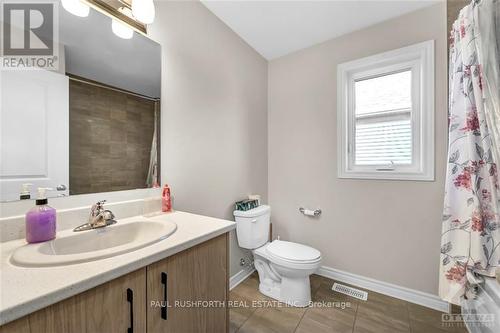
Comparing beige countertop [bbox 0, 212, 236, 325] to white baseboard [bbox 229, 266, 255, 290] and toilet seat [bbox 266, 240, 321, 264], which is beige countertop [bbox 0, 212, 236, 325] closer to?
toilet seat [bbox 266, 240, 321, 264]

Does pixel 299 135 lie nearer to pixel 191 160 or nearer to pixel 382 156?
pixel 382 156

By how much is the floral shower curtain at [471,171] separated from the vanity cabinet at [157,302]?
131cm

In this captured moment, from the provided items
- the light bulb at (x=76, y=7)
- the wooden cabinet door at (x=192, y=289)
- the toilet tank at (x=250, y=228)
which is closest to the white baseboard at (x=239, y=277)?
the toilet tank at (x=250, y=228)

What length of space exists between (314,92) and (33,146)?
2.15 metres

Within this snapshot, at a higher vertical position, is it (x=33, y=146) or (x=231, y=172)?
(x=33, y=146)

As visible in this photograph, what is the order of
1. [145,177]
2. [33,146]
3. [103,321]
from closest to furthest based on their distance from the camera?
[103,321]
[33,146]
[145,177]

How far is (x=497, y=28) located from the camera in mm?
1119

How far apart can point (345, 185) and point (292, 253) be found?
2.76 feet

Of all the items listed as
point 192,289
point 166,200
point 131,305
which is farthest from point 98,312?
point 166,200

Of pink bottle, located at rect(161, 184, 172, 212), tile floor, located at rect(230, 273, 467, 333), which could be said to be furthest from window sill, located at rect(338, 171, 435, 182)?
pink bottle, located at rect(161, 184, 172, 212)

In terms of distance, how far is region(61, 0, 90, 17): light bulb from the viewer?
986 mm

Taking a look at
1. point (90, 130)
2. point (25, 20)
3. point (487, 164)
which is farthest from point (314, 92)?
point (25, 20)

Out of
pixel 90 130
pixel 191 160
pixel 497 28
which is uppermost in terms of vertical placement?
pixel 497 28

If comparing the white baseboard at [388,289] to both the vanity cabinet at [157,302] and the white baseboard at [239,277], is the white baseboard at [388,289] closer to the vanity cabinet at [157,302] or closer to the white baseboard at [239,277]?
the white baseboard at [239,277]
